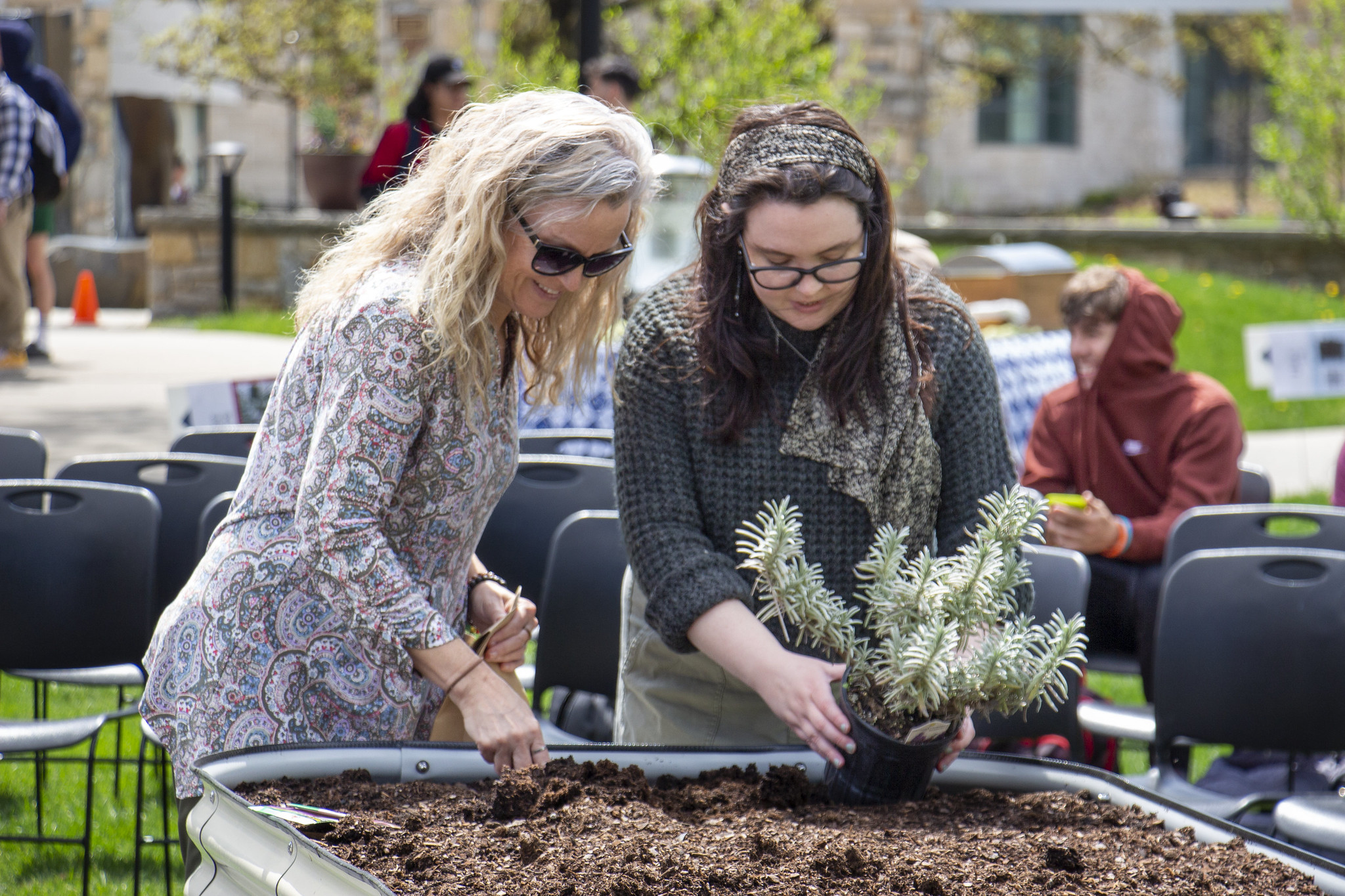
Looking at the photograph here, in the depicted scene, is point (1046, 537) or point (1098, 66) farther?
point (1098, 66)

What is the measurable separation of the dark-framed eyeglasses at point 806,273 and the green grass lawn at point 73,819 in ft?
6.42

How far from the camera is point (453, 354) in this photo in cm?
164

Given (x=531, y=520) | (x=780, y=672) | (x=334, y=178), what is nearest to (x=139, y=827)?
(x=531, y=520)

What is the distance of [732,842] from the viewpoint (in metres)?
1.37

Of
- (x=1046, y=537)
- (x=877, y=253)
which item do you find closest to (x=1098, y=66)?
(x=1046, y=537)

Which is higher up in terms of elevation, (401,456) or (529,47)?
(529,47)

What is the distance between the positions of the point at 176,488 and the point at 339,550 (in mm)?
2058

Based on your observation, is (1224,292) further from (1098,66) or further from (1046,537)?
(1098,66)

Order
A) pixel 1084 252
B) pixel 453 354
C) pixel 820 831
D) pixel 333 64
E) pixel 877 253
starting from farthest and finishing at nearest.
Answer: pixel 333 64 < pixel 1084 252 < pixel 877 253 < pixel 453 354 < pixel 820 831

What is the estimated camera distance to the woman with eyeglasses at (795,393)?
180cm

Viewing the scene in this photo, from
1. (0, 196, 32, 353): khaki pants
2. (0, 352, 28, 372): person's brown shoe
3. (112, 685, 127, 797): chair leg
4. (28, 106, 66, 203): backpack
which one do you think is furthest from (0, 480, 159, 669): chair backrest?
(0, 352, 28, 372): person's brown shoe

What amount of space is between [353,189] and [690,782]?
1109 centimetres

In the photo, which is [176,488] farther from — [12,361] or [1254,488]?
[12,361]

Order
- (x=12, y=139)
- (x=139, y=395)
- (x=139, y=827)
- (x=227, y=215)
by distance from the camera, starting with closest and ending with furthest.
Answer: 1. (x=139, y=827)
2. (x=12, y=139)
3. (x=139, y=395)
4. (x=227, y=215)
